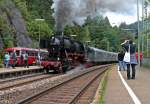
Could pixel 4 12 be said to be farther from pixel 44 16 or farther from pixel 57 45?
pixel 44 16

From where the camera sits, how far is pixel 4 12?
7375 centimetres

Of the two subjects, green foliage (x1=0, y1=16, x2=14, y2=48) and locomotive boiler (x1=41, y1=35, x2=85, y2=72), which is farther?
green foliage (x1=0, y1=16, x2=14, y2=48)

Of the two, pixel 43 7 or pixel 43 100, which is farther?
pixel 43 7

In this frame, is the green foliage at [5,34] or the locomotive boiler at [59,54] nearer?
the locomotive boiler at [59,54]

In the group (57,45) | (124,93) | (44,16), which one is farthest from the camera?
(44,16)

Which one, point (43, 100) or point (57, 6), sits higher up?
point (57, 6)

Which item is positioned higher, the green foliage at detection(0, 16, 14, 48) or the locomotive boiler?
Result: the green foliage at detection(0, 16, 14, 48)

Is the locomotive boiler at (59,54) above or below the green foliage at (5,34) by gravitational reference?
below

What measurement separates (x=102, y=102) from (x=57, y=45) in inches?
1028

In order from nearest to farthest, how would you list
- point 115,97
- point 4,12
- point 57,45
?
point 115,97
point 57,45
point 4,12

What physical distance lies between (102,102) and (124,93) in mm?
2740

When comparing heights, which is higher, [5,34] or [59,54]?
[5,34]

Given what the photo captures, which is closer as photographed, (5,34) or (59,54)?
(59,54)

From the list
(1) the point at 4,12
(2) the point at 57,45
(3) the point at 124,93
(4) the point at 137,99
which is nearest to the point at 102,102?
(4) the point at 137,99
